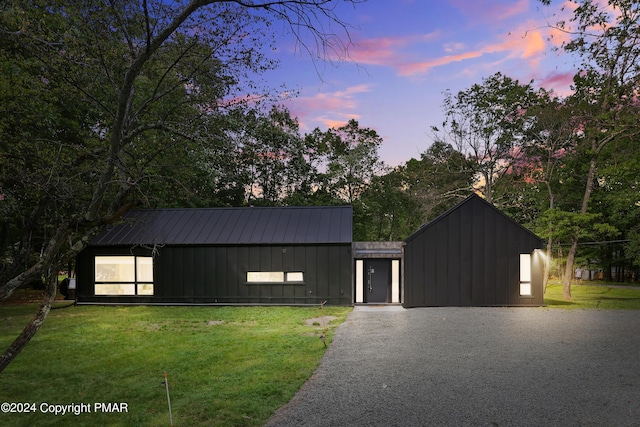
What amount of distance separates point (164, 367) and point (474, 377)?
5.56m

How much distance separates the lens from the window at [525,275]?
16047mm

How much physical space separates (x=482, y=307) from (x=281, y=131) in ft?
69.7

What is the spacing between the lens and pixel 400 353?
8680 millimetres

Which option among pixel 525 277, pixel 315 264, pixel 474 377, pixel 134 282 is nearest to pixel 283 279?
pixel 315 264

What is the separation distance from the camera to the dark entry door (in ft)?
55.8

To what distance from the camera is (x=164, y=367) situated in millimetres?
7523

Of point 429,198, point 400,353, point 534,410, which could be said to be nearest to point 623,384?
point 534,410

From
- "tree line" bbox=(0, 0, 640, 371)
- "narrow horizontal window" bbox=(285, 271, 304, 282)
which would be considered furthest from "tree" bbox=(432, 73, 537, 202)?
"narrow horizontal window" bbox=(285, 271, 304, 282)

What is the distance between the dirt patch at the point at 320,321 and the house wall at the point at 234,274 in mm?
3042

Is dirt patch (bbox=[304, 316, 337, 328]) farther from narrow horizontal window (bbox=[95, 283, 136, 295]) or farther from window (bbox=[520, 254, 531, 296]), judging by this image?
narrow horizontal window (bbox=[95, 283, 136, 295])

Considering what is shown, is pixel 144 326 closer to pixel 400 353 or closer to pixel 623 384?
pixel 400 353

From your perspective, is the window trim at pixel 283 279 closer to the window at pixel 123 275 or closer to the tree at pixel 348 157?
the window at pixel 123 275

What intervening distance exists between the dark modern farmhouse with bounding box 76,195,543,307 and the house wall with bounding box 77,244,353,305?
0.04 metres

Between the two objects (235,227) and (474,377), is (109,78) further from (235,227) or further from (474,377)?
(235,227)
